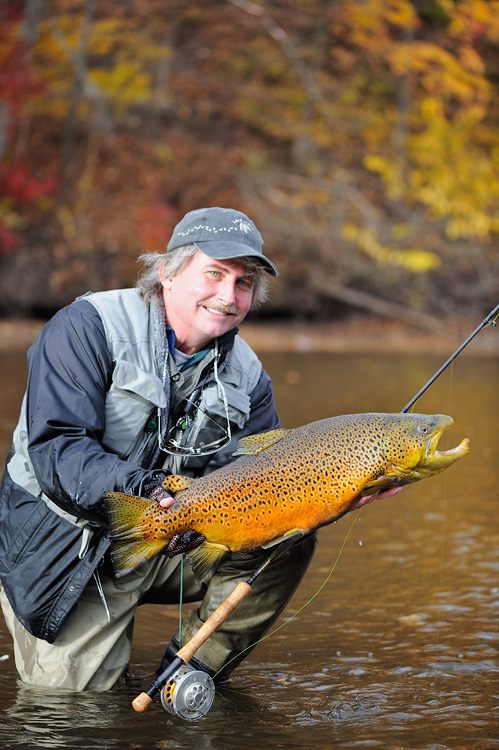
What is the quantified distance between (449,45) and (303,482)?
→ 2009 cm

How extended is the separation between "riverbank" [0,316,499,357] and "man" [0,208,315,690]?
11.0m

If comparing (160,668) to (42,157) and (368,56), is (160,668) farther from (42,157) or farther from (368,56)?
(368,56)

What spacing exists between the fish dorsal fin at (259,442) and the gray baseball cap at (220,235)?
0.55 m

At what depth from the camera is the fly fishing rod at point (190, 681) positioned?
2.74 meters

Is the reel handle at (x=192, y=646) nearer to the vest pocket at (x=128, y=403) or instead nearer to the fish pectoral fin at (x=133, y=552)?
the fish pectoral fin at (x=133, y=552)

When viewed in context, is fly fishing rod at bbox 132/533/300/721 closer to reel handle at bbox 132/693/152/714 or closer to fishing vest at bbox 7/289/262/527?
reel handle at bbox 132/693/152/714

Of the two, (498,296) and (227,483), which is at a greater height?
(227,483)

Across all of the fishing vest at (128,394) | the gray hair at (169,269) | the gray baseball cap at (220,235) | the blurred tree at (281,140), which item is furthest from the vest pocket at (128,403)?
the blurred tree at (281,140)

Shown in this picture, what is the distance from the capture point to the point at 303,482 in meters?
2.66

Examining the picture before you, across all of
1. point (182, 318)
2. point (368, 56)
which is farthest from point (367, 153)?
point (182, 318)

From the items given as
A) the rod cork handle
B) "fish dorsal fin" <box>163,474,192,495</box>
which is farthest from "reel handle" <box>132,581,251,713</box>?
"fish dorsal fin" <box>163,474,192,495</box>

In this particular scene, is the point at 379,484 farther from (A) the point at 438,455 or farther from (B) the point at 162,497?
(B) the point at 162,497

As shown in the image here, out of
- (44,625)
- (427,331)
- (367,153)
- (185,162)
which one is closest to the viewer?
(44,625)

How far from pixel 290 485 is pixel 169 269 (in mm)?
849
